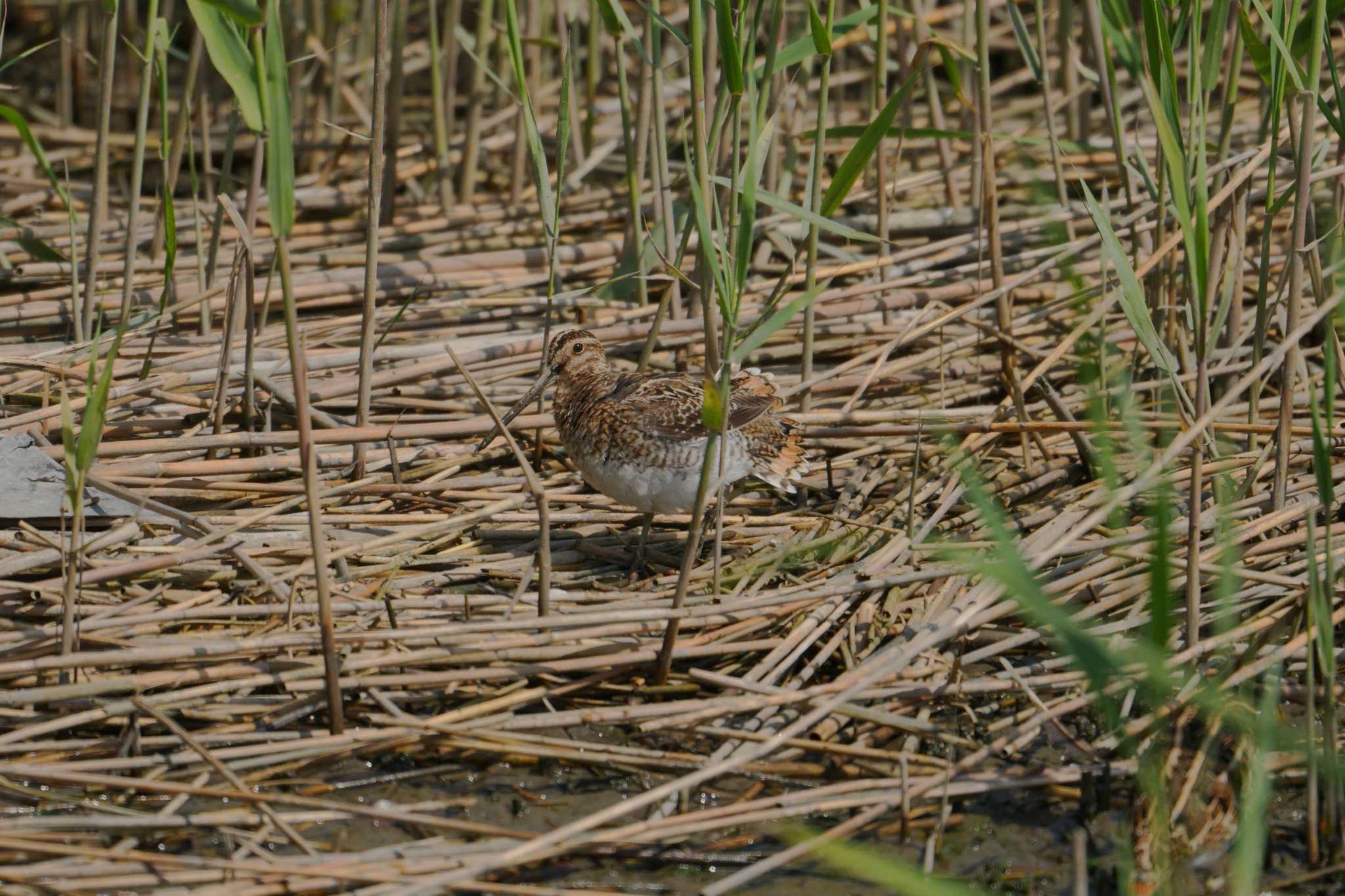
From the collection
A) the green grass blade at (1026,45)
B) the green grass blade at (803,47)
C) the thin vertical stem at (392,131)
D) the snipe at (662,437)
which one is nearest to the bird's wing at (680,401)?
the snipe at (662,437)

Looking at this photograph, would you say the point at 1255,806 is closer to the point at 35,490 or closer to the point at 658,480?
the point at 658,480

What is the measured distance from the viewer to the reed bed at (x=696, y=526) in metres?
3.12

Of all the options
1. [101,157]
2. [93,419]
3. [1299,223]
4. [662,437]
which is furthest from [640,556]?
[101,157]

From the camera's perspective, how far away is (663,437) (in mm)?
4422

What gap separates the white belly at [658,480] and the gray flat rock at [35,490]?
128 centimetres

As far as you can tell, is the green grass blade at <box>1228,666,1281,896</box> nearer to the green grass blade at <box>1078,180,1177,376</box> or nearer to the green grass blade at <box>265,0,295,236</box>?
the green grass blade at <box>1078,180,1177,376</box>

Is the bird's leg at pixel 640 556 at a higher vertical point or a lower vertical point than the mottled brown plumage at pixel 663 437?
lower

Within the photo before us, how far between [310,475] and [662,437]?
157cm

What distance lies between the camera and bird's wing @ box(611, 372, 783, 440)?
4434mm

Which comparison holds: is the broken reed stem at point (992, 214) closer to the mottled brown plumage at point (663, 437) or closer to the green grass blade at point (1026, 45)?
the green grass blade at point (1026, 45)

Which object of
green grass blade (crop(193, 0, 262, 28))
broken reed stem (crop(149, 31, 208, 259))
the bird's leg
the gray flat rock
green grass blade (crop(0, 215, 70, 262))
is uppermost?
green grass blade (crop(193, 0, 262, 28))

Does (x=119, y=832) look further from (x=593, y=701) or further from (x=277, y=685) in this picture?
(x=593, y=701)

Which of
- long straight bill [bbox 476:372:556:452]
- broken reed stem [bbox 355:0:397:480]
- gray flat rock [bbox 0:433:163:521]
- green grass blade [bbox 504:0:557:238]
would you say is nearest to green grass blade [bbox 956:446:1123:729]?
green grass blade [bbox 504:0:557:238]

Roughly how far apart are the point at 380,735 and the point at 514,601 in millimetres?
586
